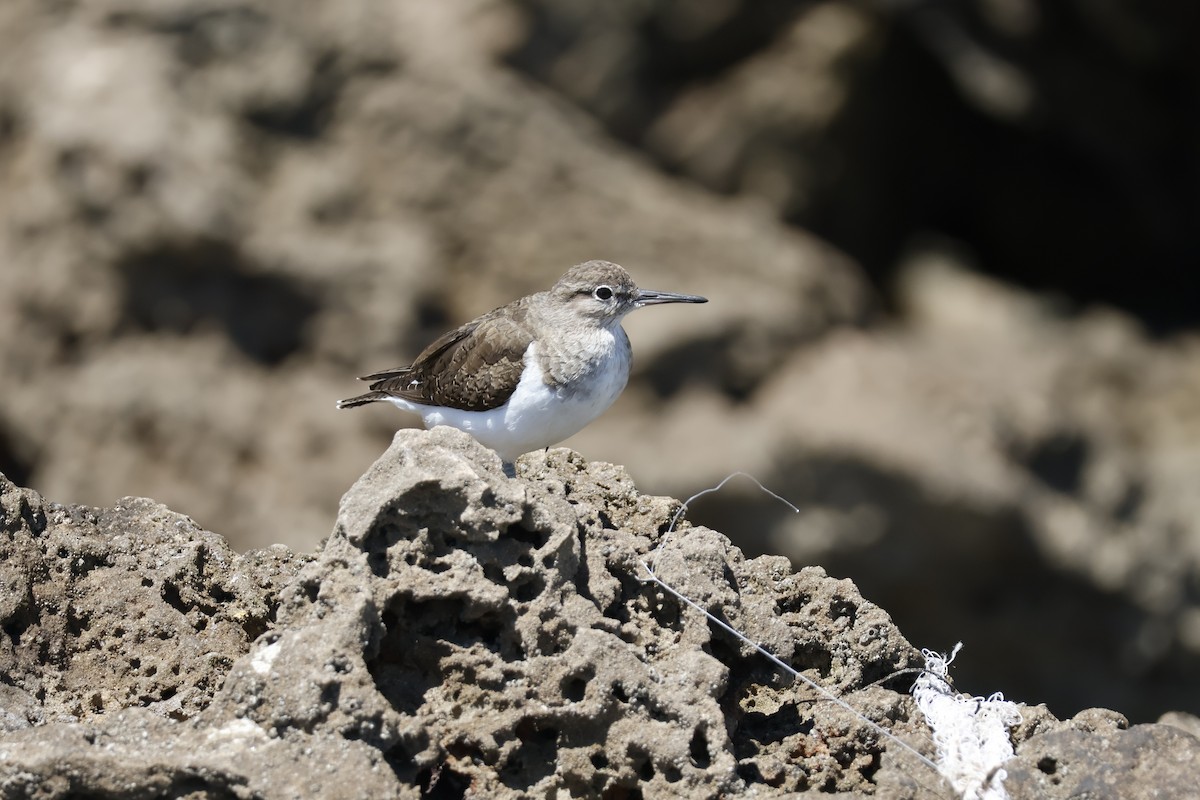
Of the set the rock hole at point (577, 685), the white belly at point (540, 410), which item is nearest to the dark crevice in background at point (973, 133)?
the white belly at point (540, 410)

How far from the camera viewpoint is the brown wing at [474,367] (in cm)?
686

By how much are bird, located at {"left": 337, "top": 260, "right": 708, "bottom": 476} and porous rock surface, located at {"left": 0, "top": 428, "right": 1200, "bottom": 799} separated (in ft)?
5.17

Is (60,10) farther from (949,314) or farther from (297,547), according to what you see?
(949,314)

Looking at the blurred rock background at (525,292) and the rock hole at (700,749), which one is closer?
the rock hole at (700,749)

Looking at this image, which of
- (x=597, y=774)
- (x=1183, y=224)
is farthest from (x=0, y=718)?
(x=1183, y=224)

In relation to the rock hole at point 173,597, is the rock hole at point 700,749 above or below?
above

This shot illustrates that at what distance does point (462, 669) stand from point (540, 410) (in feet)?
7.82

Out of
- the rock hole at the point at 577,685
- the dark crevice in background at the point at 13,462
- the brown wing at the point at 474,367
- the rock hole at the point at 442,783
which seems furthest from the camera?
the dark crevice in background at the point at 13,462

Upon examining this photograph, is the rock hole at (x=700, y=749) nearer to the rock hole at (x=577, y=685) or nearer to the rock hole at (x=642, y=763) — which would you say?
the rock hole at (x=642, y=763)

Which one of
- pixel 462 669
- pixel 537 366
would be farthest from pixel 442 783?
pixel 537 366

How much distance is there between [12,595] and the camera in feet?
15.6

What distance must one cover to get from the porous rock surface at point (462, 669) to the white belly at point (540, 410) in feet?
5.02

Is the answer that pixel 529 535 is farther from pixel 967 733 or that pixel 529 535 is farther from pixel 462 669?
pixel 967 733

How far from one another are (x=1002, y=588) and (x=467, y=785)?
8.94m
